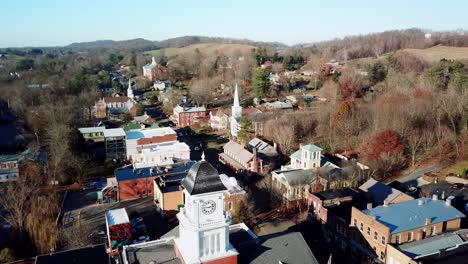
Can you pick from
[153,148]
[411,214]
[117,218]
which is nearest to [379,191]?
[411,214]

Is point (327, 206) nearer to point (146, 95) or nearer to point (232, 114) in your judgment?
point (232, 114)

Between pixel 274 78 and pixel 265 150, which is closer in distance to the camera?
pixel 265 150

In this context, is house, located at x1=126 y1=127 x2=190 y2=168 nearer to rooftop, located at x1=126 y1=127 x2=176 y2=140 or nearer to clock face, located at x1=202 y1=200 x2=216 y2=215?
rooftop, located at x1=126 y1=127 x2=176 y2=140

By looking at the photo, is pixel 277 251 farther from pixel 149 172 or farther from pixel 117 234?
pixel 149 172

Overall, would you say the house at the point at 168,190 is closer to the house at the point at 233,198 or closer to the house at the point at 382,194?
the house at the point at 233,198

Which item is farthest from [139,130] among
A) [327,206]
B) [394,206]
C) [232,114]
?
[394,206]
